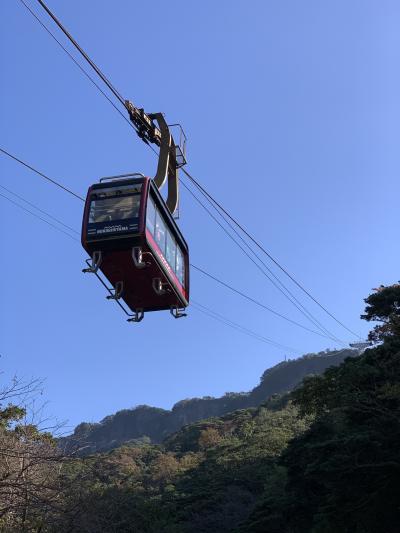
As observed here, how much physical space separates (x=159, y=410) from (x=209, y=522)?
107047mm

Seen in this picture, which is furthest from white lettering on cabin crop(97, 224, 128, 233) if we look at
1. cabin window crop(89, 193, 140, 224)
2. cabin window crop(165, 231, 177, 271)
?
cabin window crop(165, 231, 177, 271)

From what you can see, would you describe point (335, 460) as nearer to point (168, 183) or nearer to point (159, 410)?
point (168, 183)

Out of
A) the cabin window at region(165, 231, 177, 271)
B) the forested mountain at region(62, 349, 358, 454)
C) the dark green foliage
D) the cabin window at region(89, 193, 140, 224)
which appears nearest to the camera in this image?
the cabin window at region(89, 193, 140, 224)

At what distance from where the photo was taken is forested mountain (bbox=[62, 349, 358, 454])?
131750 mm

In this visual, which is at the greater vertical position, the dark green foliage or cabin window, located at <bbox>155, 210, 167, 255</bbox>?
cabin window, located at <bbox>155, 210, 167, 255</bbox>

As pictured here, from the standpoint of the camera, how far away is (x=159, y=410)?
146500 mm

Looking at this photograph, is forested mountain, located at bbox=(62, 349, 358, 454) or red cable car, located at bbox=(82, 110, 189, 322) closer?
red cable car, located at bbox=(82, 110, 189, 322)

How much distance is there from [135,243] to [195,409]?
133085 mm

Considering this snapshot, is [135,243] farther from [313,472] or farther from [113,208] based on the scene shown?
[313,472]

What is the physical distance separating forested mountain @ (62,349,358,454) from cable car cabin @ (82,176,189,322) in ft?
384

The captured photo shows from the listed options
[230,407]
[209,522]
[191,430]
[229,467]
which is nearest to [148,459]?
[191,430]

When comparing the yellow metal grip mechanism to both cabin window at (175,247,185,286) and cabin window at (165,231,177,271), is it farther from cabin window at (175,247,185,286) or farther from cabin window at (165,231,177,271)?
cabin window at (175,247,185,286)

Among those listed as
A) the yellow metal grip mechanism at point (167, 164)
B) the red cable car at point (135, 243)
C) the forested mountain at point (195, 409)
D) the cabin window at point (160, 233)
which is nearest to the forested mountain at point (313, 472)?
the red cable car at point (135, 243)

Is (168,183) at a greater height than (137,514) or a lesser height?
greater
